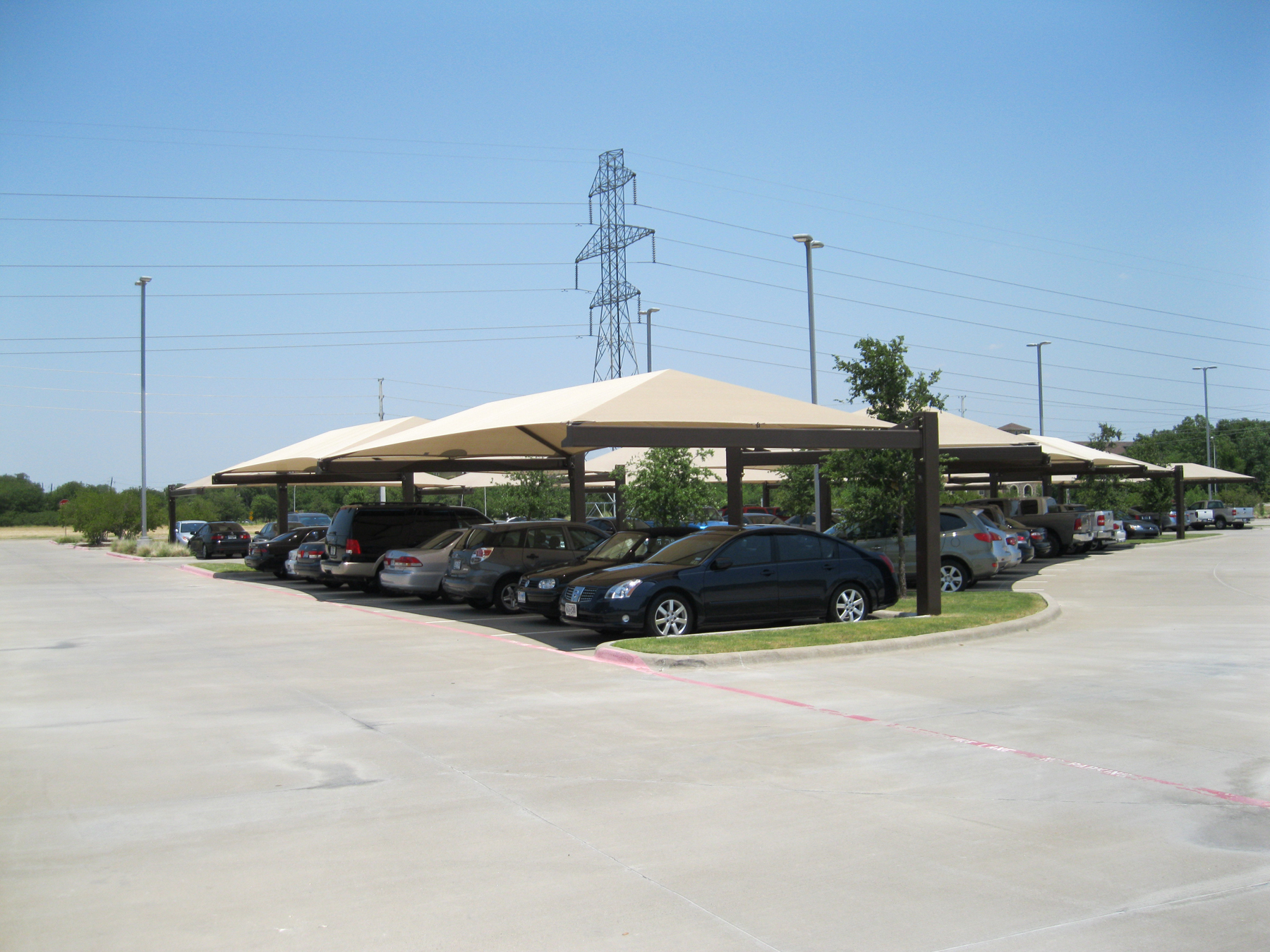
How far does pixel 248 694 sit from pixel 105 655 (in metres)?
4.19

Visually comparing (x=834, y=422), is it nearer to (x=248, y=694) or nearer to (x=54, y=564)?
(x=248, y=694)

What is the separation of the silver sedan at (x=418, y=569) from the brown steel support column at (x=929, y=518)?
801cm

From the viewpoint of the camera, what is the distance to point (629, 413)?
16328mm

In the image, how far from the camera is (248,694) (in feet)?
34.5

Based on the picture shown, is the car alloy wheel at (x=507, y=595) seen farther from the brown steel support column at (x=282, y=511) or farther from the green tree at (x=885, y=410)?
the brown steel support column at (x=282, y=511)

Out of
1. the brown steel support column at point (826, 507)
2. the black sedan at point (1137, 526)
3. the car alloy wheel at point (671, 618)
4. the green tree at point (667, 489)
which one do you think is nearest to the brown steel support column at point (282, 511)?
the green tree at point (667, 489)

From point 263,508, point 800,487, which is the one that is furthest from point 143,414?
point 263,508

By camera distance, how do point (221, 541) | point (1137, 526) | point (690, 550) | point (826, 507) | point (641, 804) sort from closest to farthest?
point (641, 804), point (690, 550), point (826, 507), point (221, 541), point (1137, 526)

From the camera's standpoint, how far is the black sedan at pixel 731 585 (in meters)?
13.5

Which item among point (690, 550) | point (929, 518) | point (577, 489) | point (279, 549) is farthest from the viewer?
point (279, 549)

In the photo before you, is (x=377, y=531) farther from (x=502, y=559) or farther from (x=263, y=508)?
(x=263, y=508)

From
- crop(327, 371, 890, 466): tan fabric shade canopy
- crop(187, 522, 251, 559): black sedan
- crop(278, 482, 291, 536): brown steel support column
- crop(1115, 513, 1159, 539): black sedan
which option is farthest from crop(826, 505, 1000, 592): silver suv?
crop(187, 522, 251, 559): black sedan

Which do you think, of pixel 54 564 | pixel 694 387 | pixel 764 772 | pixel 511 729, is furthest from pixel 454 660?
pixel 54 564

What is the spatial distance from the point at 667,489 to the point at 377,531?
24.2 ft
